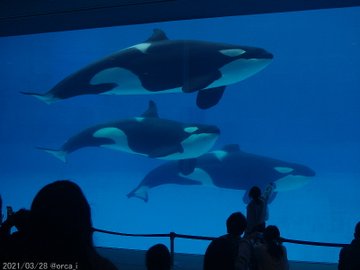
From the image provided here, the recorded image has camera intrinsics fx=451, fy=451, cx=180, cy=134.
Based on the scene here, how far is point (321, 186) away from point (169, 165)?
20.5 meters

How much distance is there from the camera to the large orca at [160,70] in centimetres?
911

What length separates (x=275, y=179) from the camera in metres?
11.0

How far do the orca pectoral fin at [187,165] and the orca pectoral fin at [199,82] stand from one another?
182cm

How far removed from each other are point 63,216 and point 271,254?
2563mm

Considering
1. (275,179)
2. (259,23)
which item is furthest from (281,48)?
(275,179)

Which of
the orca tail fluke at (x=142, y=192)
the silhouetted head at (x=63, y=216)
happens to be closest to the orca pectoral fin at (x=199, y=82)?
the orca tail fluke at (x=142, y=192)

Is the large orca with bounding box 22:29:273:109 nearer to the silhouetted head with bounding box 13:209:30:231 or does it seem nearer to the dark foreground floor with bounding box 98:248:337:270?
the dark foreground floor with bounding box 98:248:337:270

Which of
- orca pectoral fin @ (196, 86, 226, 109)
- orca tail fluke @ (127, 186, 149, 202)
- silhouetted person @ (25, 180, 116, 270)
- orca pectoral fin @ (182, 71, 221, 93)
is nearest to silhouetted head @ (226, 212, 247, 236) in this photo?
silhouetted person @ (25, 180, 116, 270)

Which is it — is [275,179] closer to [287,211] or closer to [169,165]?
[169,165]

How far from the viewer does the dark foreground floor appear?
7.33 meters

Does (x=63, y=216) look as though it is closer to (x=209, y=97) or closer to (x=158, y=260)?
(x=158, y=260)

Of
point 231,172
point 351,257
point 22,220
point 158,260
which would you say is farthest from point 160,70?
point 22,220

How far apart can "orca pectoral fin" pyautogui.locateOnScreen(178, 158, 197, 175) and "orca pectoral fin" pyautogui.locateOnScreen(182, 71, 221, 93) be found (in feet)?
5.97

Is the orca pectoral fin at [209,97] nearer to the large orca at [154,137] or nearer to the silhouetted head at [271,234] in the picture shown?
the large orca at [154,137]
